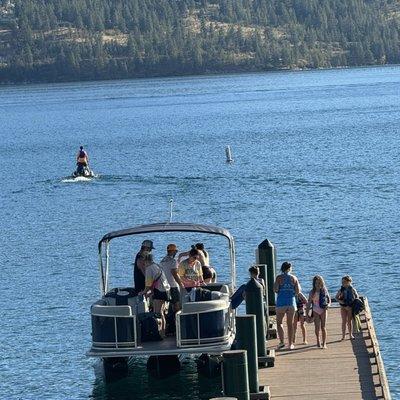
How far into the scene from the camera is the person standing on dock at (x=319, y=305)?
27109mm

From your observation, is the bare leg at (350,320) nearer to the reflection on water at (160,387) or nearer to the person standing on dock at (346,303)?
the person standing on dock at (346,303)

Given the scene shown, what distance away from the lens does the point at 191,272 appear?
28562mm

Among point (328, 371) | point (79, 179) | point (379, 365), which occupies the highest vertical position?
point (379, 365)

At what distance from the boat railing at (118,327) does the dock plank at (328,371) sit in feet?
8.96

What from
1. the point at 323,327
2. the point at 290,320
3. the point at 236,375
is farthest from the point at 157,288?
the point at 236,375

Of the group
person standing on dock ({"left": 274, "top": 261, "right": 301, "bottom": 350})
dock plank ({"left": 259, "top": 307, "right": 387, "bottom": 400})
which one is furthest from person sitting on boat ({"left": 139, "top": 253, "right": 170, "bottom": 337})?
dock plank ({"left": 259, "top": 307, "right": 387, "bottom": 400})

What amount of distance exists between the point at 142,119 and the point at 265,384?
144717mm

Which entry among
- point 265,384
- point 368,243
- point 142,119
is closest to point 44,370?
point 265,384

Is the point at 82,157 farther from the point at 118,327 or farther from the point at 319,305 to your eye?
the point at 118,327

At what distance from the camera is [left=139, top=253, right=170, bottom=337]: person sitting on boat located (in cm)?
2738

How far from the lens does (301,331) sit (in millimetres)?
28891

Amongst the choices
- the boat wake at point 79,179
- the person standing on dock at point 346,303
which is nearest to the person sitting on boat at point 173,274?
the person standing on dock at point 346,303

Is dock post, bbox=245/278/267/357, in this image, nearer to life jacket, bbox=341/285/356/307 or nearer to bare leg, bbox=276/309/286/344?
bare leg, bbox=276/309/286/344

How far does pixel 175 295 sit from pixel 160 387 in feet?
6.89
